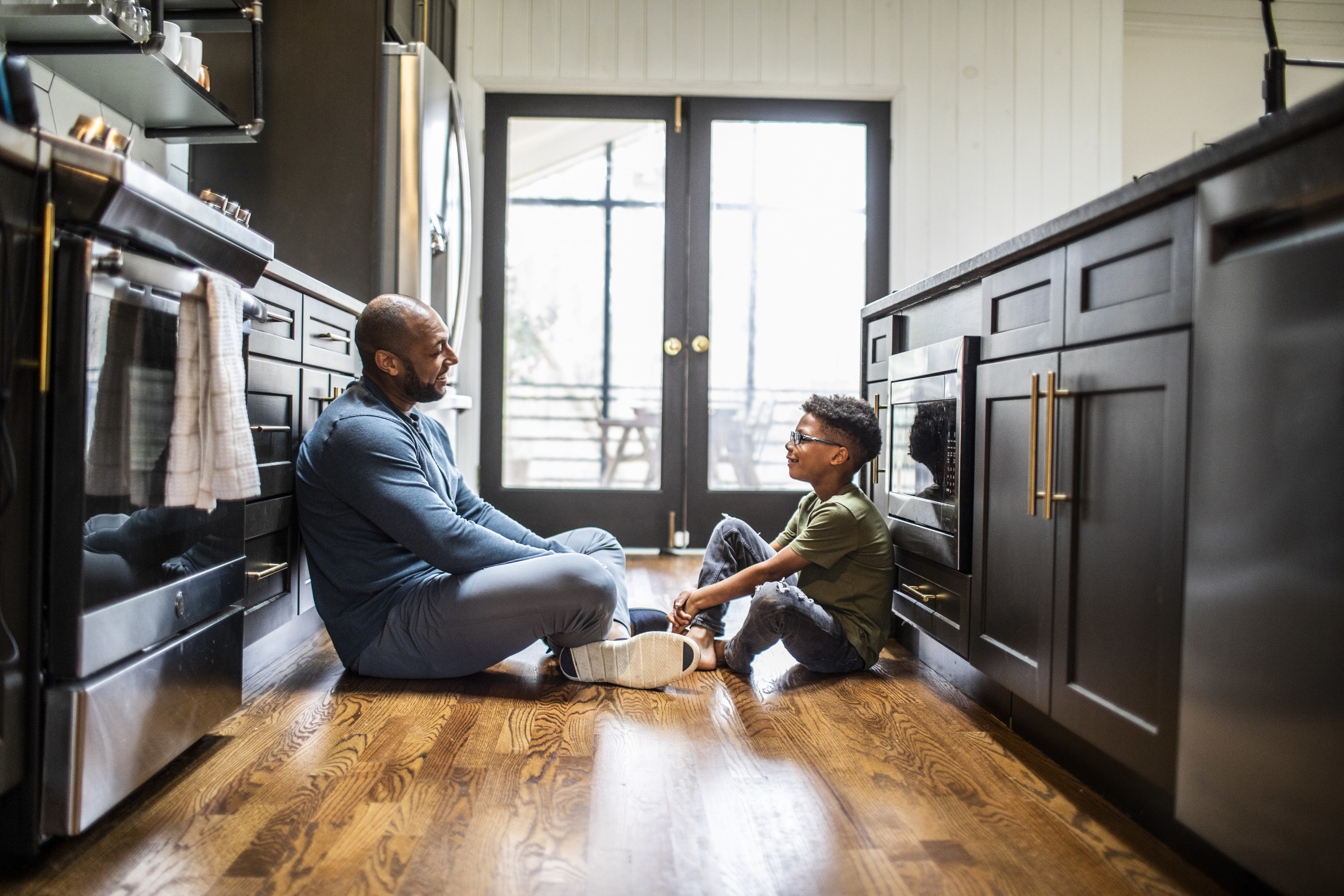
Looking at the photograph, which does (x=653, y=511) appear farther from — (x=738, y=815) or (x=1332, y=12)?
(x=1332, y=12)

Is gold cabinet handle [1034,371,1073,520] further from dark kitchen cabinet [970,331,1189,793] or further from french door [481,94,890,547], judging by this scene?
french door [481,94,890,547]

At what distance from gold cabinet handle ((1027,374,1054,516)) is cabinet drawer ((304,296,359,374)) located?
5.16ft

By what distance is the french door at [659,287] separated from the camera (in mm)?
3887

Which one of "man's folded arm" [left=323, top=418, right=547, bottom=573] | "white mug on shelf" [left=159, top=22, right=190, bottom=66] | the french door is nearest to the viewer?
"man's folded arm" [left=323, top=418, right=547, bottom=573]

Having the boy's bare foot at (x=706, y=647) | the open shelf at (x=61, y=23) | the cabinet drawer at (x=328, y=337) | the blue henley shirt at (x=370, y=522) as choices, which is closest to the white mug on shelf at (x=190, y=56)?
the open shelf at (x=61, y=23)

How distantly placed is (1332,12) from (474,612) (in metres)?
4.93

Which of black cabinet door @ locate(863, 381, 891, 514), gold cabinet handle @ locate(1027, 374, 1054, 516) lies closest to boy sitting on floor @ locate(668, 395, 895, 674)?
black cabinet door @ locate(863, 381, 891, 514)

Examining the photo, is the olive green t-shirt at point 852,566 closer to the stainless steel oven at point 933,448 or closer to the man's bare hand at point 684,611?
the stainless steel oven at point 933,448

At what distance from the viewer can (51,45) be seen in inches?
74.8

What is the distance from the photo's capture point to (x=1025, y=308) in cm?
Result: 153

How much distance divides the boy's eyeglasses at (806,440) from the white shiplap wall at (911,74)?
6.99 ft

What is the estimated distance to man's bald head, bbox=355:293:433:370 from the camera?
1848 mm

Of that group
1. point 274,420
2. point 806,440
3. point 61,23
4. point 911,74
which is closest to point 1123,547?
point 806,440

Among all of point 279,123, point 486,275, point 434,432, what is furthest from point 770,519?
point 279,123
